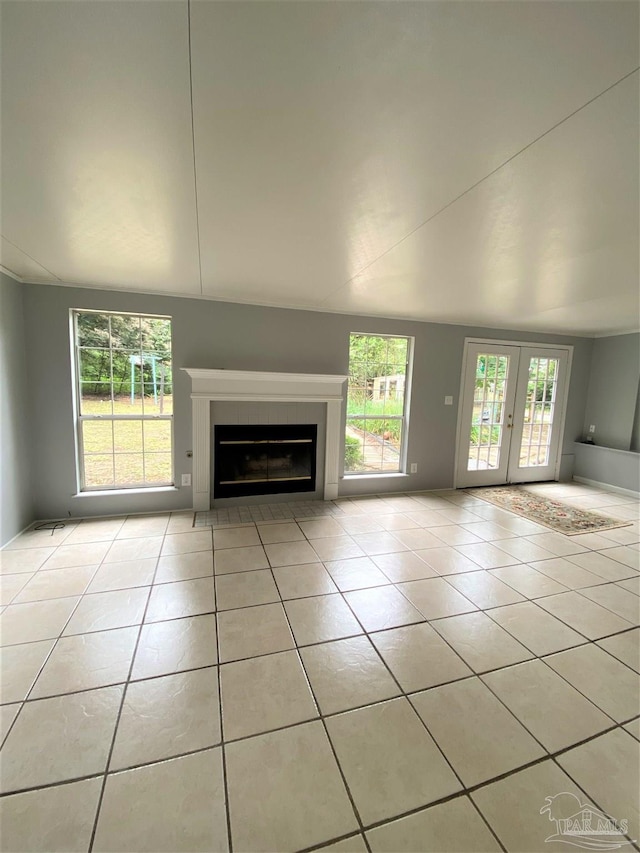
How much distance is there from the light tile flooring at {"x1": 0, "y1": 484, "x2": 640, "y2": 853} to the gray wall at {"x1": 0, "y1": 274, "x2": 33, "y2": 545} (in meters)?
0.37

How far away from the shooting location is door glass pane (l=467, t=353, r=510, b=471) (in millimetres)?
4722

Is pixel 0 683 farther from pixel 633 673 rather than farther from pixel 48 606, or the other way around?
pixel 633 673

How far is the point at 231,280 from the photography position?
2936 mm

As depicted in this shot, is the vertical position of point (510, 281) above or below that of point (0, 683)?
above

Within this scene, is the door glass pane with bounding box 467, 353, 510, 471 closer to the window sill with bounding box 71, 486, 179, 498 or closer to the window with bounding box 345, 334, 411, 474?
the window with bounding box 345, 334, 411, 474

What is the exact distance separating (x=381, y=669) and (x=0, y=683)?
176cm

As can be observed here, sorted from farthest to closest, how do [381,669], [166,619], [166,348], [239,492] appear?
[239,492]
[166,348]
[166,619]
[381,669]

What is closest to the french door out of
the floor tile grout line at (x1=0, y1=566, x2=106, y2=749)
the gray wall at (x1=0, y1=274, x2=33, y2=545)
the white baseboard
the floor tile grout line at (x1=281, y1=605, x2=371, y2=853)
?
the white baseboard

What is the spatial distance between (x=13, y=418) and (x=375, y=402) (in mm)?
3608

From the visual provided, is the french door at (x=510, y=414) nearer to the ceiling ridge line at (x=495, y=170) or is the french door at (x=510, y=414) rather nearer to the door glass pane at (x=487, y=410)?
the door glass pane at (x=487, y=410)

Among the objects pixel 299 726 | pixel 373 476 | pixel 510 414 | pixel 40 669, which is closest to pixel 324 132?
pixel 299 726

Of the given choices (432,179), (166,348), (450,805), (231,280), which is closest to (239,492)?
(166,348)

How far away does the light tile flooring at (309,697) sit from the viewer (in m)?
1.11

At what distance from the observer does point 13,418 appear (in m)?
2.88
